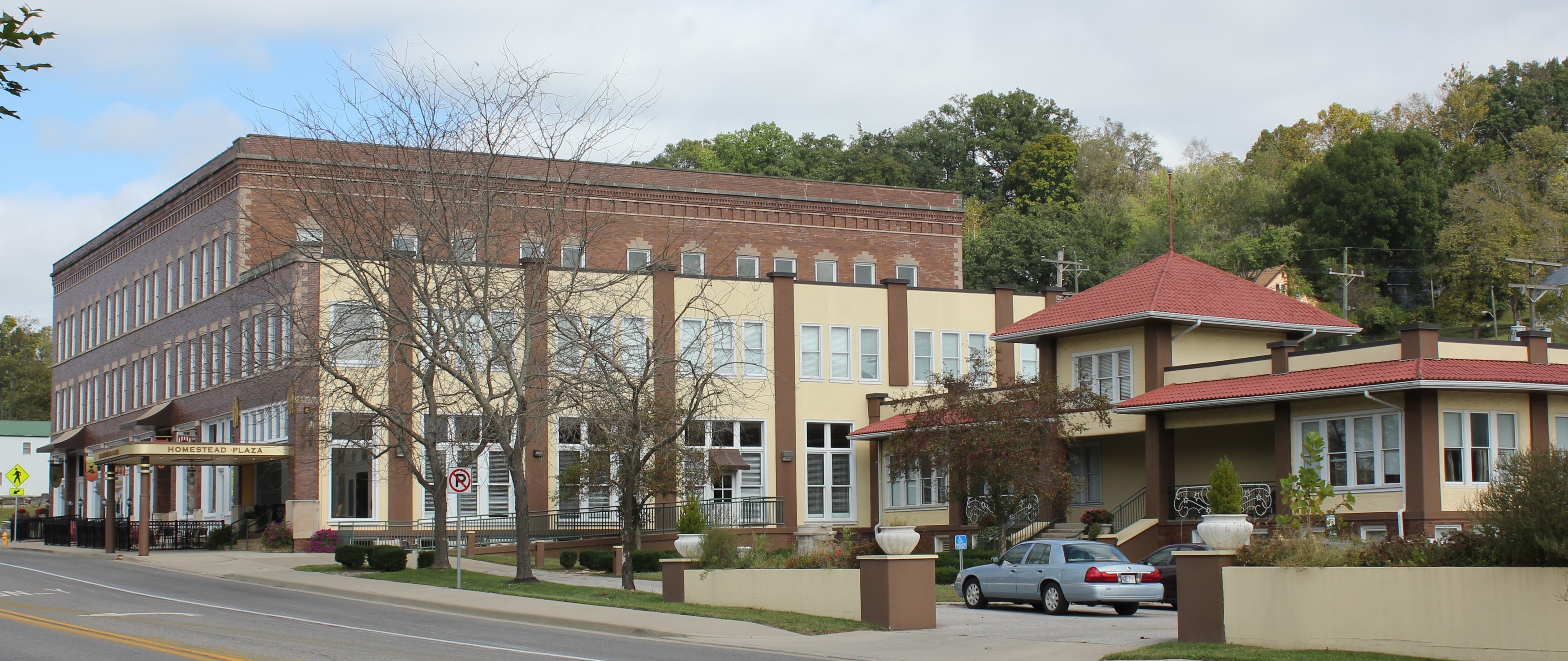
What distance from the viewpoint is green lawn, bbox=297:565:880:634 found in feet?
70.6

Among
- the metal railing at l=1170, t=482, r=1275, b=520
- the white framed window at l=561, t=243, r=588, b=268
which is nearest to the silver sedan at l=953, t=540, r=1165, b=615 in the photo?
the metal railing at l=1170, t=482, r=1275, b=520

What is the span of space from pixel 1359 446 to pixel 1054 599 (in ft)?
32.9

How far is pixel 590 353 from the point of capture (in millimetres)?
29172

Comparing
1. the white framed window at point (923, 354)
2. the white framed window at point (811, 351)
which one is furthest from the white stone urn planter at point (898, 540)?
the white framed window at point (923, 354)

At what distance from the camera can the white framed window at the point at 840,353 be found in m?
47.8

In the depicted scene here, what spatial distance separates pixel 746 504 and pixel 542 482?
6.55m

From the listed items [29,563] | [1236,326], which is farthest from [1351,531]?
[29,563]

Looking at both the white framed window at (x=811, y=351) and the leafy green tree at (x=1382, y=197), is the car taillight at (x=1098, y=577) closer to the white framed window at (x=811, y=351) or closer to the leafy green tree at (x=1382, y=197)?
the white framed window at (x=811, y=351)

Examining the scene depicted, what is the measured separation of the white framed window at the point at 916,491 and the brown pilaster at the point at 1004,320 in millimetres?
5294

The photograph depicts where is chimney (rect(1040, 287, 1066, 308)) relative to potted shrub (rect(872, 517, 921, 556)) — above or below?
above

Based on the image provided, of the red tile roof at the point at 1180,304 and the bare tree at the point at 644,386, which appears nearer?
the bare tree at the point at 644,386

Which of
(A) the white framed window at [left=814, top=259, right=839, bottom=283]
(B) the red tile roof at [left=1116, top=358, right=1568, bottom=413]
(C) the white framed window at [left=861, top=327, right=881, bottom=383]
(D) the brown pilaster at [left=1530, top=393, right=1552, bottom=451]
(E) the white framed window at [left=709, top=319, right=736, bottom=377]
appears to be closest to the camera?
(B) the red tile roof at [left=1116, top=358, right=1568, bottom=413]

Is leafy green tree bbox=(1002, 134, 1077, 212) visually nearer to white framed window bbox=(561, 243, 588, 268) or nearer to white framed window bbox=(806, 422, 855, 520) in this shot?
white framed window bbox=(561, 243, 588, 268)

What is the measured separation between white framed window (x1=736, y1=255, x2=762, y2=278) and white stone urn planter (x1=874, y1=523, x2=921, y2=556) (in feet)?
115
